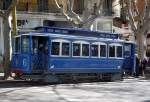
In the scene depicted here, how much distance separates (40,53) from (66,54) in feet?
5.07

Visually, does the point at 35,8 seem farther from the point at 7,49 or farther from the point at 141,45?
the point at 7,49

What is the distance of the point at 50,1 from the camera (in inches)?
1718

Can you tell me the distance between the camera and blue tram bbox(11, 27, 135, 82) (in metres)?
26.5

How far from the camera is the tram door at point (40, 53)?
26578 mm

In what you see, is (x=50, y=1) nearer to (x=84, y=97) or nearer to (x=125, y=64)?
(x=125, y=64)

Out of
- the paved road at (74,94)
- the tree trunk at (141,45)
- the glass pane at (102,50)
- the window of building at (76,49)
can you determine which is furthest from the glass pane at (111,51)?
the tree trunk at (141,45)

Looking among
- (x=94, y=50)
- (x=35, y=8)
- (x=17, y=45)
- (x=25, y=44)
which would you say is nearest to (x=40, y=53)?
(x=25, y=44)

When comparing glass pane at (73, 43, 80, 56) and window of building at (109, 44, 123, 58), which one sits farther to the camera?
window of building at (109, 44, 123, 58)

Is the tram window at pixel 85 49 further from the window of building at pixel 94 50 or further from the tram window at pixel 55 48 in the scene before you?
the tram window at pixel 55 48

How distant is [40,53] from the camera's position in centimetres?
2688

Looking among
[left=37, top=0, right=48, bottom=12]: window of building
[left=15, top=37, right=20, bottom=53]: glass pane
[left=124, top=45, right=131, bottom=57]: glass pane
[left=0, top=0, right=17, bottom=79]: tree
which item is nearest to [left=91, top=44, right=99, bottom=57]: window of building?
[left=124, top=45, right=131, bottom=57]: glass pane

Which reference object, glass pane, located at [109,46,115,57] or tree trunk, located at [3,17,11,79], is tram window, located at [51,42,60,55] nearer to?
tree trunk, located at [3,17,11,79]

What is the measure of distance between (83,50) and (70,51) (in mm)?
1124

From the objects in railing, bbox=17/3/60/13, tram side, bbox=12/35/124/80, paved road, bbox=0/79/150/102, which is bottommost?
paved road, bbox=0/79/150/102
